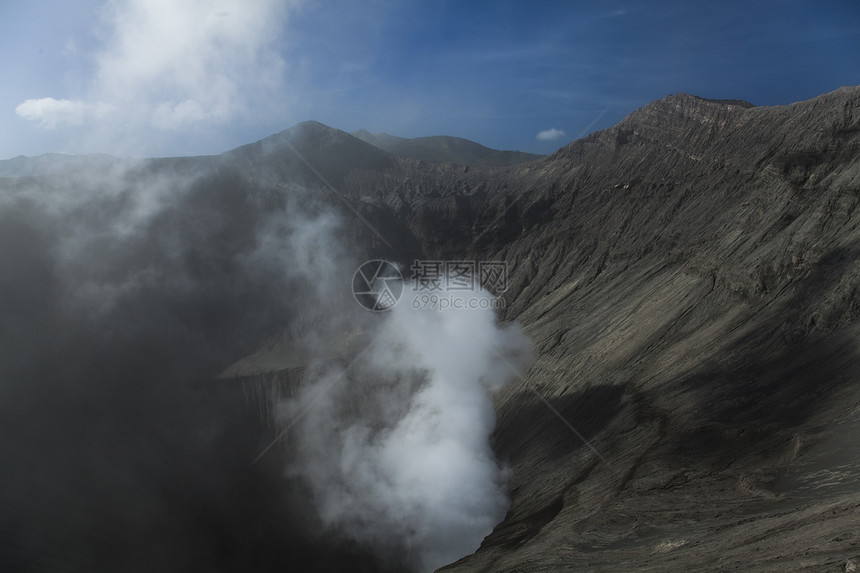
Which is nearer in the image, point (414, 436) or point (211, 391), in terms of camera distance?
point (414, 436)

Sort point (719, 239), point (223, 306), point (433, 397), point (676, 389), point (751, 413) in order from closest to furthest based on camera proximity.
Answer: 1. point (751, 413)
2. point (676, 389)
3. point (719, 239)
4. point (433, 397)
5. point (223, 306)

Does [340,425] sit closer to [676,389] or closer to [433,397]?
[433,397]

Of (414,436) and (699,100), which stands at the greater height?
(699,100)

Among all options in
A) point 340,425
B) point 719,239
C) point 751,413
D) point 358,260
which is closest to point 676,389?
point 751,413

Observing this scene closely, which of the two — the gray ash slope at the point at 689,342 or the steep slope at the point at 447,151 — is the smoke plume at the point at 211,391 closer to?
the gray ash slope at the point at 689,342

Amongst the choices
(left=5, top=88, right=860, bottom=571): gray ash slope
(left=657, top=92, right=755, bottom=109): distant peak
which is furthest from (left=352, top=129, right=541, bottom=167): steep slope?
(left=657, top=92, right=755, bottom=109): distant peak

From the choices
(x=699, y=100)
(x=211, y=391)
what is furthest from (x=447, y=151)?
(x=211, y=391)

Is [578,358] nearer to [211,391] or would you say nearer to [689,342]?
[689,342]
